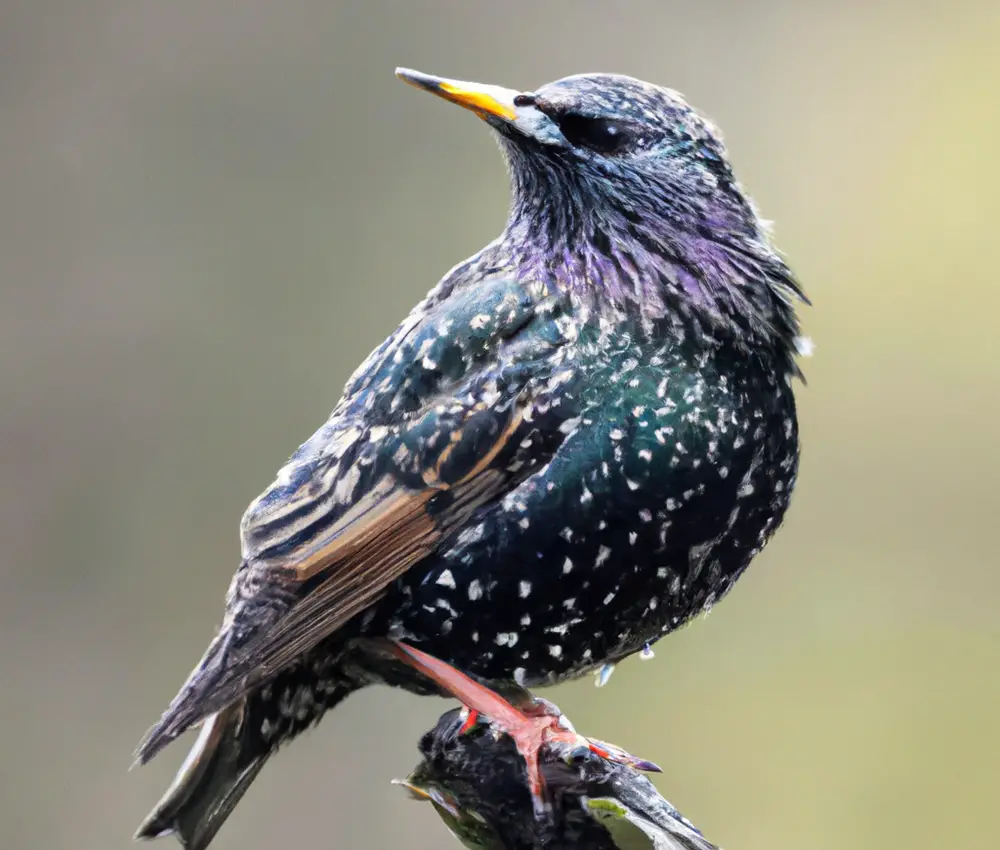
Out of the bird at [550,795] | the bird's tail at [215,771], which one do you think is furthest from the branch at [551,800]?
the bird's tail at [215,771]

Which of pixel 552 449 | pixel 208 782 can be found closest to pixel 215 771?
pixel 208 782

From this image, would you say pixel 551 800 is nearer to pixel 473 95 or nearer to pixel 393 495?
pixel 393 495

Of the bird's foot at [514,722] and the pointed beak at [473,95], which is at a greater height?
the pointed beak at [473,95]

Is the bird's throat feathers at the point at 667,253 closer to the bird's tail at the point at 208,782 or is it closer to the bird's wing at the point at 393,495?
the bird's wing at the point at 393,495

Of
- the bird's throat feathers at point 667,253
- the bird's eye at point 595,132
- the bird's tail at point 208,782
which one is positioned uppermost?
the bird's eye at point 595,132

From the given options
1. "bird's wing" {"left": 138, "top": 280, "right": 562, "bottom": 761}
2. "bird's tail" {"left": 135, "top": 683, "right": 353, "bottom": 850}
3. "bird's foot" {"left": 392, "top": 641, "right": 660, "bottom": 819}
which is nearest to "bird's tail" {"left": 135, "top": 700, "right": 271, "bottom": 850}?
"bird's tail" {"left": 135, "top": 683, "right": 353, "bottom": 850}

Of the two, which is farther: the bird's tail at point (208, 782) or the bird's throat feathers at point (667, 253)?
the bird's tail at point (208, 782)

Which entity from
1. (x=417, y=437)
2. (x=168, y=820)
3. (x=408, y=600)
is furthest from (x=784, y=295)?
(x=168, y=820)

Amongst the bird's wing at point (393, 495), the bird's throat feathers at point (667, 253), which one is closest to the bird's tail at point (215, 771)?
the bird's wing at point (393, 495)
